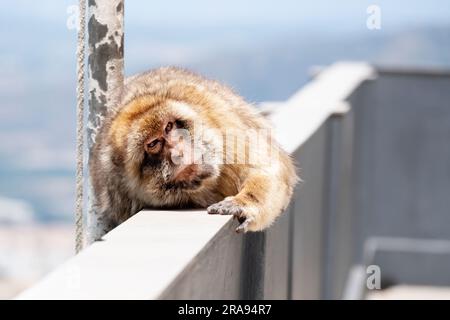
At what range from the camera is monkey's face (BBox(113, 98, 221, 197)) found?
4266 millimetres

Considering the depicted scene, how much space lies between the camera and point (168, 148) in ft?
14.0

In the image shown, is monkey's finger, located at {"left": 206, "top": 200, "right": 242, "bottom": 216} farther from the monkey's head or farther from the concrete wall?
the concrete wall

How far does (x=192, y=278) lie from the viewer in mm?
3051

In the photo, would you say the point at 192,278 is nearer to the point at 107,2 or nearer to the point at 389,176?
the point at 107,2

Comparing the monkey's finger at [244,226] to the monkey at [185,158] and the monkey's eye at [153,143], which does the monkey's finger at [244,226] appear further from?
the monkey's eye at [153,143]

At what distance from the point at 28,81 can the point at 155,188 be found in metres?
29.9

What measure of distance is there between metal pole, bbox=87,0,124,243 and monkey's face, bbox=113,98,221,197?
0.15 metres

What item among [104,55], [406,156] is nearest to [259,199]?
[104,55]

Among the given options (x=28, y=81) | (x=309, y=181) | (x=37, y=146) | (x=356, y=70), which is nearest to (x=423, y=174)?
(x=356, y=70)

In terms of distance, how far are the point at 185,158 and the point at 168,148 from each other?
8 cm

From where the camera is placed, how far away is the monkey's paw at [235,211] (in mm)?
3951

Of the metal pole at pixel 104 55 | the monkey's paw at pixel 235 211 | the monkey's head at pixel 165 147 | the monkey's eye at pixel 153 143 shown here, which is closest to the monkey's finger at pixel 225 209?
the monkey's paw at pixel 235 211

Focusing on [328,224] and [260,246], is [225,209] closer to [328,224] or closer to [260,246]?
[260,246]


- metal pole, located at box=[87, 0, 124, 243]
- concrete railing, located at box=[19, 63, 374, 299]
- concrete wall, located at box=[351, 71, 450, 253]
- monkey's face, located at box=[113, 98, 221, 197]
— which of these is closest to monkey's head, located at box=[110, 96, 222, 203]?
monkey's face, located at box=[113, 98, 221, 197]
